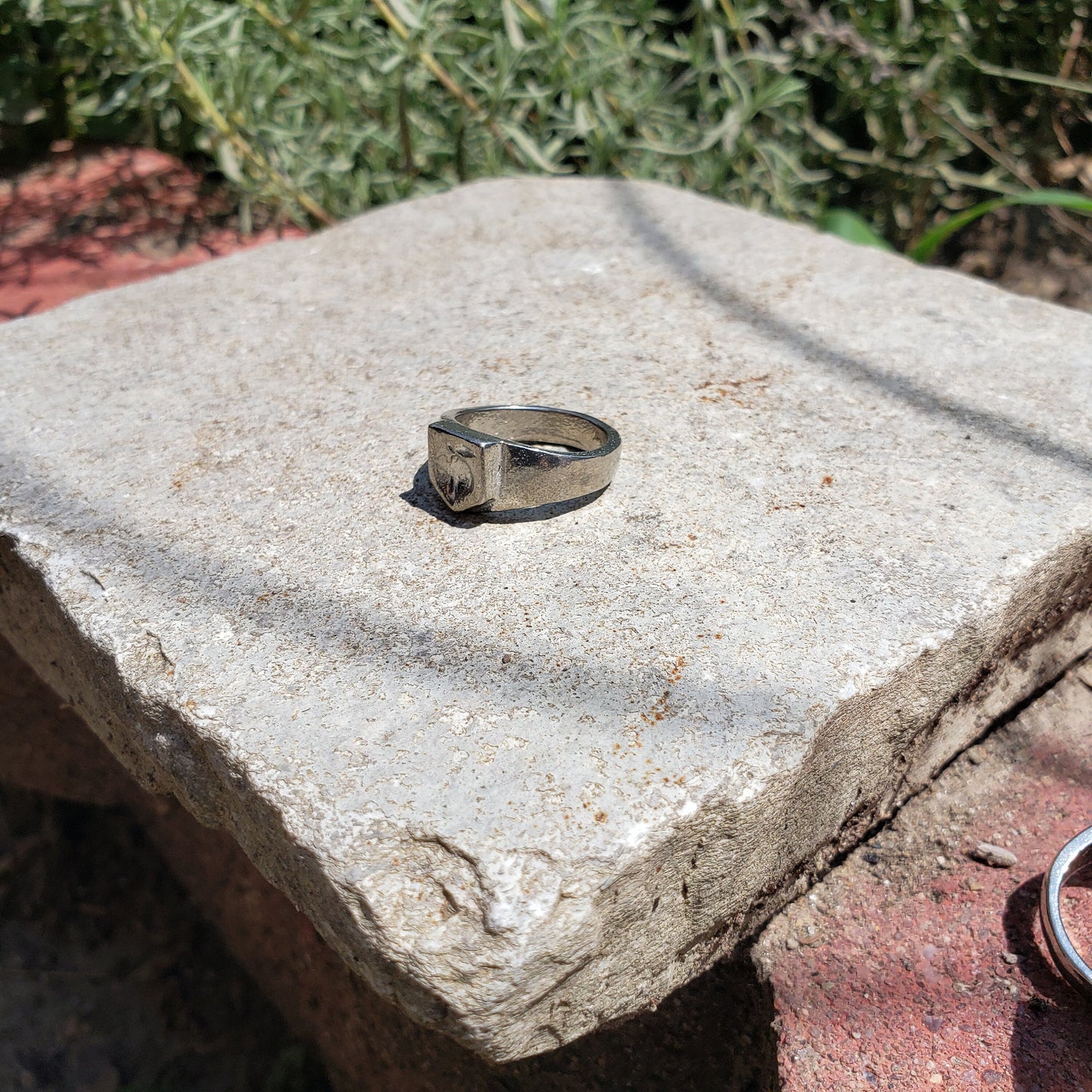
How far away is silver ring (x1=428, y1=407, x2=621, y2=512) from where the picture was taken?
1.15 metres

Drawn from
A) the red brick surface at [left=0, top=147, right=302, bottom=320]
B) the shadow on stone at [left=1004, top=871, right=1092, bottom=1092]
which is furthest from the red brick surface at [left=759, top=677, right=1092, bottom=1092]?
the red brick surface at [left=0, top=147, right=302, bottom=320]

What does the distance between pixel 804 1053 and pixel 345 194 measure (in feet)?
6.82

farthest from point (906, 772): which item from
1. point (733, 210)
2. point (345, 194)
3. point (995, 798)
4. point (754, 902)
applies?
point (345, 194)

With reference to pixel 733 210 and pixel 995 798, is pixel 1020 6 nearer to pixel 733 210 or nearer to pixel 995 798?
pixel 733 210

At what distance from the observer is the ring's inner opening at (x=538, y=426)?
129 centimetres

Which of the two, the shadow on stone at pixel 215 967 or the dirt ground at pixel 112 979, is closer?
the shadow on stone at pixel 215 967

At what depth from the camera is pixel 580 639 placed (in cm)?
107

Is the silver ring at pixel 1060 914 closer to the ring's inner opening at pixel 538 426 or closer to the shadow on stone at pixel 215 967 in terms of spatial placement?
the shadow on stone at pixel 215 967

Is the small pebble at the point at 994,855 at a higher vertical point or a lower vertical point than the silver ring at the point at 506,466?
lower

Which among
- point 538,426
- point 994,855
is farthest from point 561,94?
point 994,855

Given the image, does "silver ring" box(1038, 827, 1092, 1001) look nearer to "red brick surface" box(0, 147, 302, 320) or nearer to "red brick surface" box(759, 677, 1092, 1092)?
"red brick surface" box(759, 677, 1092, 1092)

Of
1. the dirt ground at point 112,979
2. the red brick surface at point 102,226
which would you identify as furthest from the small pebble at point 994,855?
the red brick surface at point 102,226

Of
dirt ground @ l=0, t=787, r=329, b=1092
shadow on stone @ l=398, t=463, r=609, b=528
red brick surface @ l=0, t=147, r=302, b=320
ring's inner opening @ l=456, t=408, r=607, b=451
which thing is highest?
ring's inner opening @ l=456, t=408, r=607, b=451

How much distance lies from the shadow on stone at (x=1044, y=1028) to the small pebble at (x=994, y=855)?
66 millimetres
